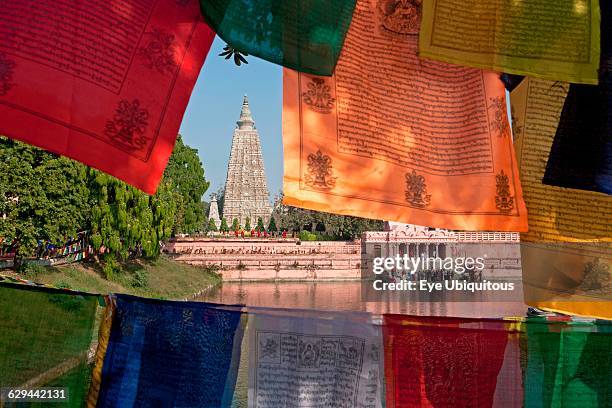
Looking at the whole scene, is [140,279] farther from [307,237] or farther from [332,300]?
[307,237]

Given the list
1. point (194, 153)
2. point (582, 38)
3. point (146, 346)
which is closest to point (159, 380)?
point (146, 346)

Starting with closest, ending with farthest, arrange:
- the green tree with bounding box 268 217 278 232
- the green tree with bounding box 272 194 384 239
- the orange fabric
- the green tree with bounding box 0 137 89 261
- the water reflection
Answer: the orange fabric, the green tree with bounding box 0 137 89 261, the water reflection, the green tree with bounding box 272 194 384 239, the green tree with bounding box 268 217 278 232

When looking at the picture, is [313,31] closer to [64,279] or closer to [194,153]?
[64,279]

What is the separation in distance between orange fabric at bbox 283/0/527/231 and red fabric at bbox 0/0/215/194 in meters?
0.40

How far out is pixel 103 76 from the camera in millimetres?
2291

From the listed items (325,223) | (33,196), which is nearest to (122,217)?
(33,196)

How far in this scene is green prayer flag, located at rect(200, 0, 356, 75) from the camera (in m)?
2.25

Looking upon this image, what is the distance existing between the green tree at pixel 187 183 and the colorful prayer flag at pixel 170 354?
2909 centimetres

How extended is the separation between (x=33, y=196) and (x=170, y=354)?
48.1 feet

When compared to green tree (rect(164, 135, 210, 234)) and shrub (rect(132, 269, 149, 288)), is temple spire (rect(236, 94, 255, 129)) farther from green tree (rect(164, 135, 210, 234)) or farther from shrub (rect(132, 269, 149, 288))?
shrub (rect(132, 269, 149, 288))

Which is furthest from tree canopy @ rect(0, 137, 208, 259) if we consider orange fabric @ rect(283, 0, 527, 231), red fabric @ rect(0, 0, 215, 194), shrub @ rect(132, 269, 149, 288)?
orange fabric @ rect(283, 0, 527, 231)

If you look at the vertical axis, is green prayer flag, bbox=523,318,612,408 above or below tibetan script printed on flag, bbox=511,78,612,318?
below

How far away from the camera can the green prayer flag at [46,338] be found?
2.60 m

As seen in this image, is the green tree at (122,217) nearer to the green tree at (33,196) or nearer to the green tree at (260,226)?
the green tree at (33,196)
